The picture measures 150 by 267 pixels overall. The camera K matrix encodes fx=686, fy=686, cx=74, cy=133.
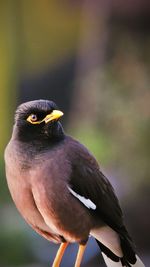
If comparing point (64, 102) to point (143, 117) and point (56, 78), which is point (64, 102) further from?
point (143, 117)

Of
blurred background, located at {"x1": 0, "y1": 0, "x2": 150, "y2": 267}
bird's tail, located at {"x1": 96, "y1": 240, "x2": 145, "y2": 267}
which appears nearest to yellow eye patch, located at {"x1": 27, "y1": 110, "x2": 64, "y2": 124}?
bird's tail, located at {"x1": 96, "y1": 240, "x2": 145, "y2": 267}

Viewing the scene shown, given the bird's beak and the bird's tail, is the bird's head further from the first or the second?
the bird's tail

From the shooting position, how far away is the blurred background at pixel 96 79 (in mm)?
3627

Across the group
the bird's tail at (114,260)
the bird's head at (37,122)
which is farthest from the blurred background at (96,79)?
the bird's head at (37,122)

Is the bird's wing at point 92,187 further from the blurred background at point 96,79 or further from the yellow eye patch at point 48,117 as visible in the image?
the blurred background at point 96,79

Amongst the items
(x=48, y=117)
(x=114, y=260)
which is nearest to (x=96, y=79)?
(x=114, y=260)

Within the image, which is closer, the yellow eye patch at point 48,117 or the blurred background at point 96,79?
the yellow eye patch at point 48,117

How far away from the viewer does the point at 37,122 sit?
133 centimetres

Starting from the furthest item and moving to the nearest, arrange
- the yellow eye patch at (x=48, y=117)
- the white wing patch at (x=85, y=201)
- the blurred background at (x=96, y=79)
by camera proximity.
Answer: the blurred background at (x=96, y=79), the white wing patch at (x=85, y=201), the yellow eye patch at (x=48, y=117)

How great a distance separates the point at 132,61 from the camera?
12.0 ft

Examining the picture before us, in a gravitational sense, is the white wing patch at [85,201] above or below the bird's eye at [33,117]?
below

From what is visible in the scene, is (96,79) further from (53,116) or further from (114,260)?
(53,116)

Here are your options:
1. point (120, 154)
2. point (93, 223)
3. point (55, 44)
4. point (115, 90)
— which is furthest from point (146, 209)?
point (93, 223)

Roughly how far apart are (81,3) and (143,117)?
780 mm
